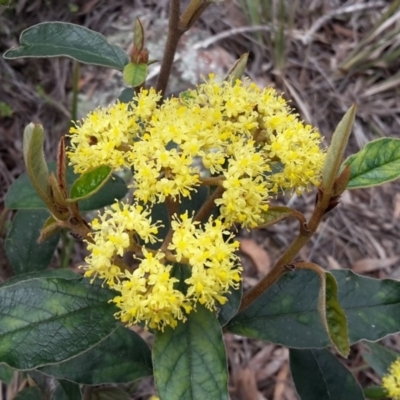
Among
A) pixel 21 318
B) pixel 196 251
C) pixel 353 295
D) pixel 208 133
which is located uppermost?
pixel 208 133

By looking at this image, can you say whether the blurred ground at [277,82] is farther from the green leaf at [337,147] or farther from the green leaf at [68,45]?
the green leaf at [337,147]

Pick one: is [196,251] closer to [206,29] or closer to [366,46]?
[206,29]

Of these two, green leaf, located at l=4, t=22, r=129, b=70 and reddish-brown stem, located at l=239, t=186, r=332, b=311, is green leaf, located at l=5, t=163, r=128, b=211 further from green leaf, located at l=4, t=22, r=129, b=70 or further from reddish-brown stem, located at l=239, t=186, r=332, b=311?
reddish-brown stem, located at l=239, t=186, r=332, b=311

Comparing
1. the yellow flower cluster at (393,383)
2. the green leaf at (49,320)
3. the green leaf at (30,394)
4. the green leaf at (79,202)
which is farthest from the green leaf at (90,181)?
the yellow flower cluster at (393,383)

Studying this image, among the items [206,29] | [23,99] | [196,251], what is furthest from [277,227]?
[196,251]

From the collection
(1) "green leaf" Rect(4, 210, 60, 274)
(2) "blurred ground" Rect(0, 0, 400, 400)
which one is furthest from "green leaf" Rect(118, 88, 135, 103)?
(2) "blurred ground" Rect(0, 0, 400, 400)

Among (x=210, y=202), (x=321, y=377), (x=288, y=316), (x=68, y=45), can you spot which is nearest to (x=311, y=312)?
(x=288, y=316)
